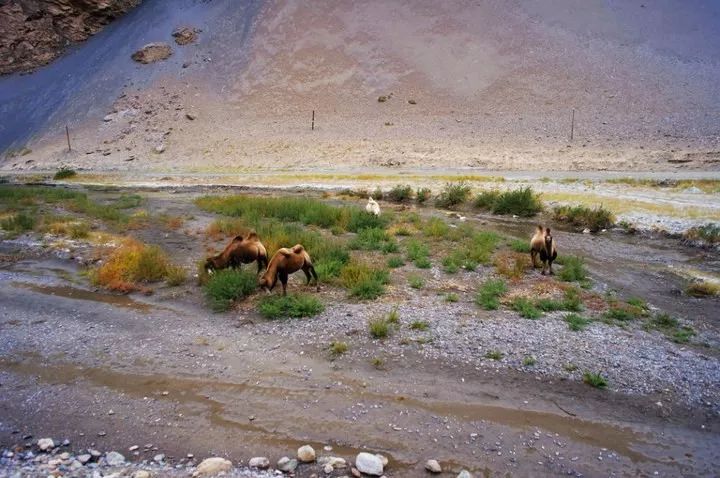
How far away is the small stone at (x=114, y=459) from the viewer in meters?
7.22

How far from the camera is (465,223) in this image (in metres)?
22.3

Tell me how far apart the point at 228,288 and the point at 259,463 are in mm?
5794

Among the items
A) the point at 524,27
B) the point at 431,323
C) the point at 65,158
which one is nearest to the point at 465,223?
the point at 431,323

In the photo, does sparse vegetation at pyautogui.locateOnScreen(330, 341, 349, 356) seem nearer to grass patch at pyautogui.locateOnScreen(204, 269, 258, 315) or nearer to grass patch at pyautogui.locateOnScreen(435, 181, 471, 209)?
grass patch at pyautogui.locateOnScreen(204, 269, 258, 315)

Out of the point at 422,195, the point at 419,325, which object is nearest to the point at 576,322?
the point at 419,325

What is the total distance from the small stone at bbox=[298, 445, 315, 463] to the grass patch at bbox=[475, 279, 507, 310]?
233 inches

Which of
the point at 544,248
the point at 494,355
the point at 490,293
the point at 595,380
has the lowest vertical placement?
the point at 595,380

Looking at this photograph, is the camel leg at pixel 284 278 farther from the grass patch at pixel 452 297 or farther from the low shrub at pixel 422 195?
the low shrub at pixel 422 195

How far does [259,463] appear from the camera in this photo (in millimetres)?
7199

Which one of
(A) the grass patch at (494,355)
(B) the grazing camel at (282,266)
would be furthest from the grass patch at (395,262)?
(A) the grass patch at (494,355)

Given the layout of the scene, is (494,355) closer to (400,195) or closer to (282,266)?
(282,266)

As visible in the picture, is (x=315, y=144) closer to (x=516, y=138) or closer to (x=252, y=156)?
(x=252, y=156)

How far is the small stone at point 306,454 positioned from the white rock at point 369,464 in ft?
2.01

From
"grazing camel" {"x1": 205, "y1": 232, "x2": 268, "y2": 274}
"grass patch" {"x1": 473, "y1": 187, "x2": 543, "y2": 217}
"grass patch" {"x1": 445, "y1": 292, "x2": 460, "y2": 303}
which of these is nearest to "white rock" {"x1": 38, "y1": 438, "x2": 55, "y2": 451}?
"grazing camel" {"x1": 205, "y1": 232, "x2": 268, "y2": 274}
